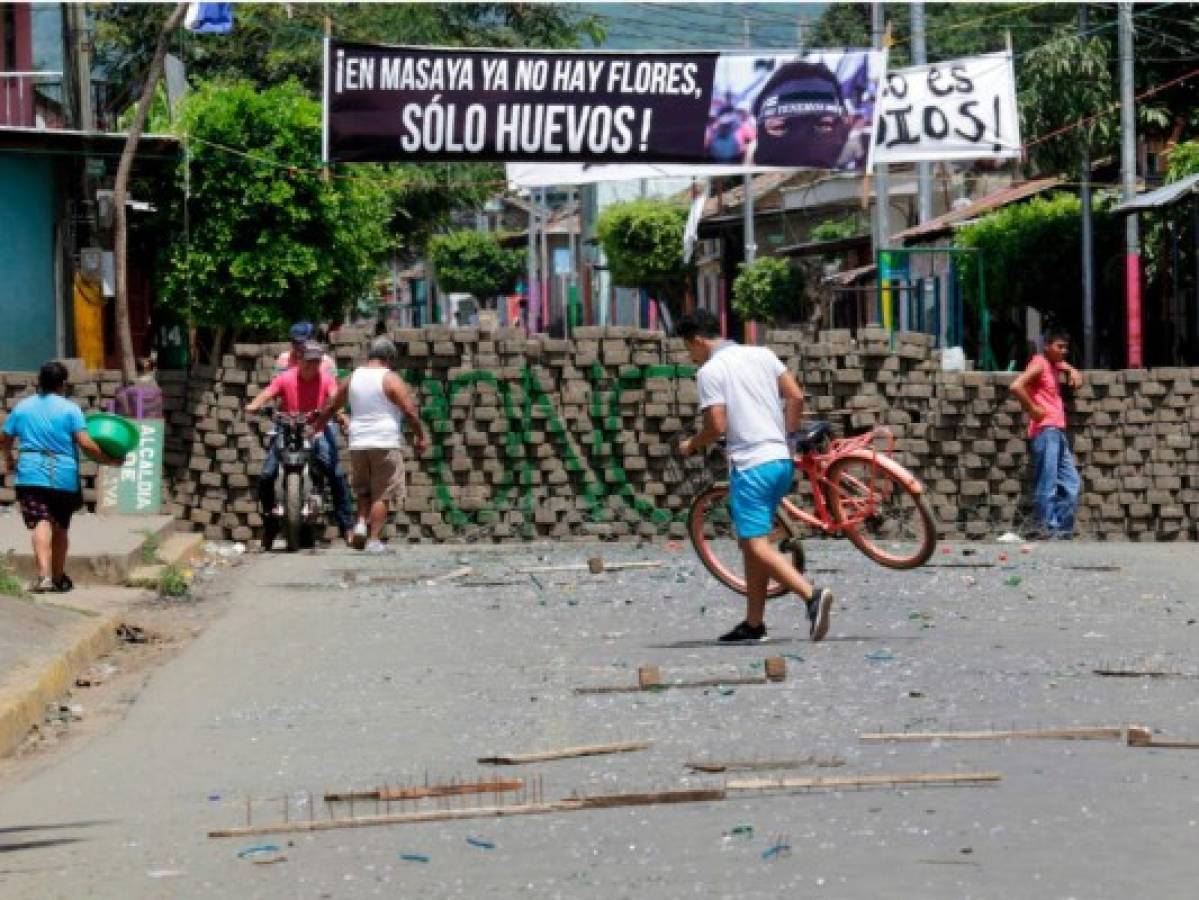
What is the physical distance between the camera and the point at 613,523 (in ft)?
76.3

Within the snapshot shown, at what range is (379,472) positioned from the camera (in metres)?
20.4

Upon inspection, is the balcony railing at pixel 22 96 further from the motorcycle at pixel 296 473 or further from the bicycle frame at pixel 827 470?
the bicycle frame at pixel 827 470

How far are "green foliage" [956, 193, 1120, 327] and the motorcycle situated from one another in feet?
68.8

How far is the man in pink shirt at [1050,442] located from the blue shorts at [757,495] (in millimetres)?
9622

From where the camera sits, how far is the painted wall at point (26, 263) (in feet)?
98.4

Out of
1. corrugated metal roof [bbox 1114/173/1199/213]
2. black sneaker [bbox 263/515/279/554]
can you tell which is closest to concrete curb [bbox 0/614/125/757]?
black sneaker [bbox 263/515/279/554]

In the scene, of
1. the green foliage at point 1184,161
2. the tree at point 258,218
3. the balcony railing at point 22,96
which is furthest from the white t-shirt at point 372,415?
the green foliage at point 1184,161

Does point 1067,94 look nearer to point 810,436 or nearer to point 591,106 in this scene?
point 591,106

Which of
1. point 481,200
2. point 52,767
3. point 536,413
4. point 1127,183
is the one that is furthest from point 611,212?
point 52,767

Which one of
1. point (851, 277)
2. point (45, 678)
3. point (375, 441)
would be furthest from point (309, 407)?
point (851, 277)

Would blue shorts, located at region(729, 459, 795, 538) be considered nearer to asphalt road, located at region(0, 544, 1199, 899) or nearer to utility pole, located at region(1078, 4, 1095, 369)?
asphalt road, located at region(0, 544, 1199, 899)

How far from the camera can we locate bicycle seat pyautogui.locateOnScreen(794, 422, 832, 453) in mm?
16500

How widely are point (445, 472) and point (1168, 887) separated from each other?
17117 mm

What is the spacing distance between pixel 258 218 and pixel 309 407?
12.8 meters
